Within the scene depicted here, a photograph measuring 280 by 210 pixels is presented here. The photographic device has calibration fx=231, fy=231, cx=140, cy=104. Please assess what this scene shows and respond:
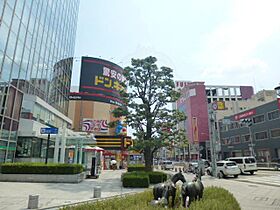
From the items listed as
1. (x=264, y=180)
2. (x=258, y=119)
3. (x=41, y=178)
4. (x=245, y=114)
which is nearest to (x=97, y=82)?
(x=245, y=114)

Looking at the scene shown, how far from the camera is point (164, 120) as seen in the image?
1967 cm

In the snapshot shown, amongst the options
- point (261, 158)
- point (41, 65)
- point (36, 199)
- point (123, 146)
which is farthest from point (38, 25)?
point (261, 158)

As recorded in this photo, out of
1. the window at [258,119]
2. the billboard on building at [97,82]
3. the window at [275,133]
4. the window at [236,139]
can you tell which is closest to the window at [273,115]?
the window at [258,119]

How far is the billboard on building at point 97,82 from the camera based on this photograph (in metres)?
54.0

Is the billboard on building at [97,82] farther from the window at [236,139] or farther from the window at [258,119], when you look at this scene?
the window at [236,139]

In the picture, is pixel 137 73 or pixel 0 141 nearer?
pixel 0 141

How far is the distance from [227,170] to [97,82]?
128ft

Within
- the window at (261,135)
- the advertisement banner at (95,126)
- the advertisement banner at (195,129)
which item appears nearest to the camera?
the window at (261,135)

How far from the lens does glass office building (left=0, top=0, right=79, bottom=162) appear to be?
1870 cm

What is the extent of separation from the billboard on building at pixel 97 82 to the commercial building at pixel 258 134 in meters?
27.1

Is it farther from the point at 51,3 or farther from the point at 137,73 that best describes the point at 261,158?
the point at 51,3

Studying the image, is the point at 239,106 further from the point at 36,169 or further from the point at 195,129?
the point at 36,169

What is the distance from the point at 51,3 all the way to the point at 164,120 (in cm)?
2138

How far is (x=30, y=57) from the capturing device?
23391 mm
